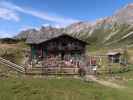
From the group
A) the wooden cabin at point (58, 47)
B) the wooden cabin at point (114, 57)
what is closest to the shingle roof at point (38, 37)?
the wooden cabin at point (58, 47)

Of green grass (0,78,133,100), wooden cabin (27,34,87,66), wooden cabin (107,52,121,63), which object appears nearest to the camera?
green grass (0,78,133,100)

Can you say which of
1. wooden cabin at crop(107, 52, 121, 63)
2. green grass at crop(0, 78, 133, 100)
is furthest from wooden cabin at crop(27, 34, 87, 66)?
green grass at crop(0, 78, 133, 100)

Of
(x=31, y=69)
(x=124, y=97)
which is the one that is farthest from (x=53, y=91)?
(x=31, y=69)

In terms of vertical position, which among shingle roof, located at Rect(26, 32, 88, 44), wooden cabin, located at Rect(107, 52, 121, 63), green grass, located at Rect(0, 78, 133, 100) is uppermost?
shingle roof, located at Rect(26, 32, 88, 44)

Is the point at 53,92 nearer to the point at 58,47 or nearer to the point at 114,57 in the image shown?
the point at 58,47

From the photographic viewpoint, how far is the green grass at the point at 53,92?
2389 centimetres

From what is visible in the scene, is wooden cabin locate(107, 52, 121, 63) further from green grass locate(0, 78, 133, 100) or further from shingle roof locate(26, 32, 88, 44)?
green grass locate(0, 78, 133, 100)

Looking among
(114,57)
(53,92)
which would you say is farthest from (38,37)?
(53,92)

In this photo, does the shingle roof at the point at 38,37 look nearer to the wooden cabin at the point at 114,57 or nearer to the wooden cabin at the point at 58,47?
the wooden cabin at the point at 58,47

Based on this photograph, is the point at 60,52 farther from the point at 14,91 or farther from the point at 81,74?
the point at 14,91

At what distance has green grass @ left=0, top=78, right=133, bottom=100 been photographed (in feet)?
78.4

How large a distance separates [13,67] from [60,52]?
2713 centimetres

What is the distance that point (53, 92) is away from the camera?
2520cm

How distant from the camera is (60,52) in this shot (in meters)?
65.2
